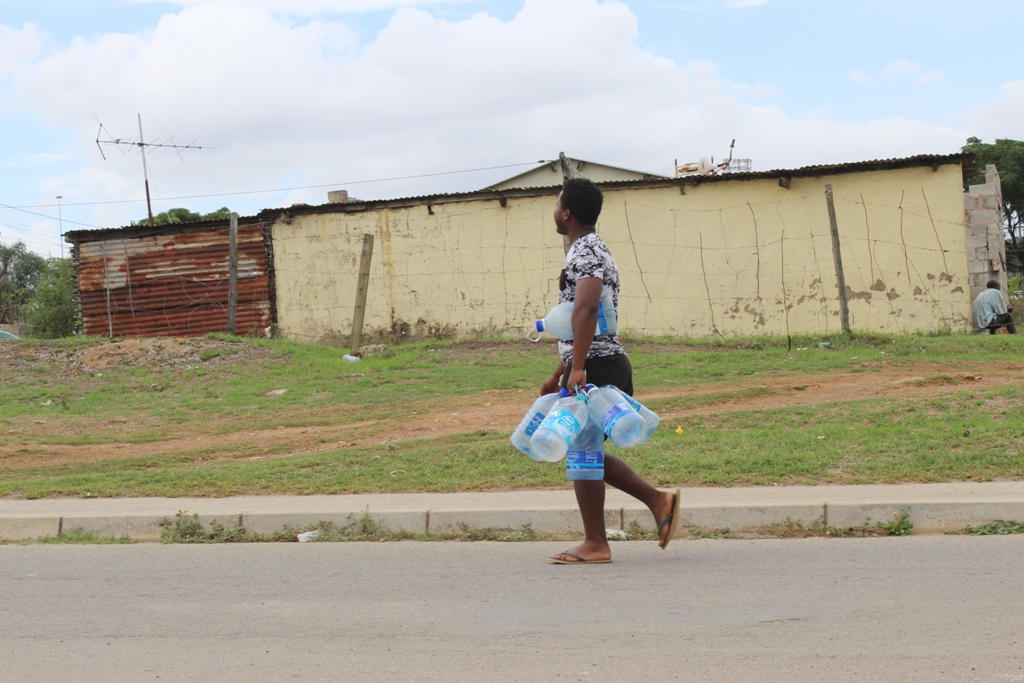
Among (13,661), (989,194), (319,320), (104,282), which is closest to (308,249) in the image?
(319,320)

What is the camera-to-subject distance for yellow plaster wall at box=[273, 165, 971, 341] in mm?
18438

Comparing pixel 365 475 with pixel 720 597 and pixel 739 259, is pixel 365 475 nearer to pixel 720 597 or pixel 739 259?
pixel 720 597

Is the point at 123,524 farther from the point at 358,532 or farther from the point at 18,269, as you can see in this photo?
the point at 18,269

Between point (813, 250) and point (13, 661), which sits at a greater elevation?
point (813, 250)

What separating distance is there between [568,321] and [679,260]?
48.5ft

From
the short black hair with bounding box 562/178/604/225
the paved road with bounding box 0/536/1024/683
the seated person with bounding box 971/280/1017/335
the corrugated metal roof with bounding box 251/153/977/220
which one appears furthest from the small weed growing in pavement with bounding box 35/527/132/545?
the seated person with bounding box 971/280/1017/335

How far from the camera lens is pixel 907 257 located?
18438 mm

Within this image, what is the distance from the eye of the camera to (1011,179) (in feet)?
126

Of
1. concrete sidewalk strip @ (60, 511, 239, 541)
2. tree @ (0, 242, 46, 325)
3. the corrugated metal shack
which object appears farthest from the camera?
tree @ (0, 242, 46, 325)

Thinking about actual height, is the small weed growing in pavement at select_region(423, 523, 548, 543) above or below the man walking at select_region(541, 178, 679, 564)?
below

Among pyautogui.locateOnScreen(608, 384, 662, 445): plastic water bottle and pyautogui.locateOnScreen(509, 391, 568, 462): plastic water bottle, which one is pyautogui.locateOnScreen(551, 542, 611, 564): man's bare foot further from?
pyautogui.locateOnScreen(608, 384, 662, 445): plastic water bottle

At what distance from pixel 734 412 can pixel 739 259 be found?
1003 centimetres

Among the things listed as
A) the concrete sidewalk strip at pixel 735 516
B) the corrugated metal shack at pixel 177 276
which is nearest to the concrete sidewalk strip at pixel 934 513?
the concrete sidewalk strip at pixel 735 516

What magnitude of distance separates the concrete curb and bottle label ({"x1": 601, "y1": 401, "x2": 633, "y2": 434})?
1268 millimetres
